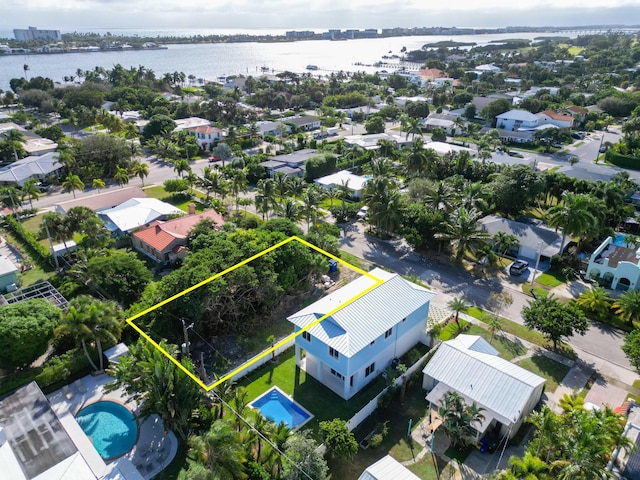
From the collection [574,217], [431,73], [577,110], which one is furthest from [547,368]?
[431,73]

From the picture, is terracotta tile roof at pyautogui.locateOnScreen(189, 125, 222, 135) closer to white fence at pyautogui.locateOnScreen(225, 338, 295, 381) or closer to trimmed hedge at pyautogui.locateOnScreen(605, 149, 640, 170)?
white fence at pyautogui.locateOnScreen(225, 338, 295, 381)

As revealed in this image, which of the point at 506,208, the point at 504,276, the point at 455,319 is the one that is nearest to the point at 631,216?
the point at 506,208

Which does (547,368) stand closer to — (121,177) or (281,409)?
(281,409)

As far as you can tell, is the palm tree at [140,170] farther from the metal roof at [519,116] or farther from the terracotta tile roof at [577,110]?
the terracotta tile roof at [577,110]

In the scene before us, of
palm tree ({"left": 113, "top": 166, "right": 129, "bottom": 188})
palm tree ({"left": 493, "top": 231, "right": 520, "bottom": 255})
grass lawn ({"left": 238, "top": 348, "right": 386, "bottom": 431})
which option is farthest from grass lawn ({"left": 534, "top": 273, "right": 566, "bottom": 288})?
palm tree ({"left": 113, "top": 166, "right": 129, "bottom": 188})

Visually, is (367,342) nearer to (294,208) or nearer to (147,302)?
(147,302)

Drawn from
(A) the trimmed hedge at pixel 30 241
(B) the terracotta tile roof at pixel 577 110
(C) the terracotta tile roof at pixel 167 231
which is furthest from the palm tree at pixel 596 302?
(B) the terracotta tile roof at pixel 577 110
